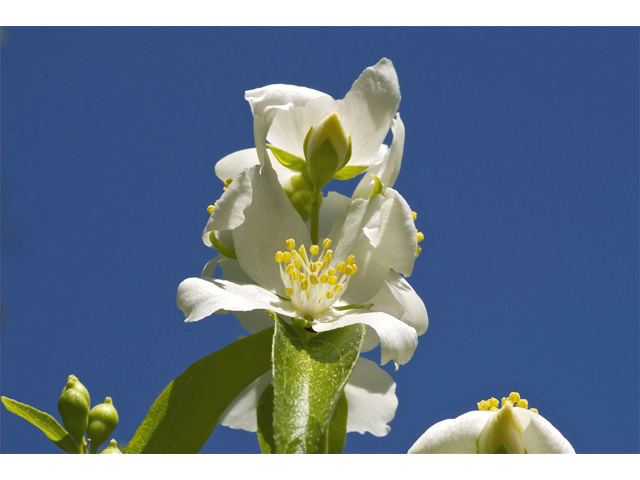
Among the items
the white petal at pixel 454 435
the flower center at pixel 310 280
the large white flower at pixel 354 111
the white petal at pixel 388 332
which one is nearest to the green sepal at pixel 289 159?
the large white flower at pixel 354 111

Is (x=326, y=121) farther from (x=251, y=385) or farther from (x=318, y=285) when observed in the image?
(x=251, y=385)

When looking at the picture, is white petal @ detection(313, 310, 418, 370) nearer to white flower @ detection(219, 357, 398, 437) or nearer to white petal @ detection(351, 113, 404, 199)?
white flower @ detection(219, 357, 398, 437)

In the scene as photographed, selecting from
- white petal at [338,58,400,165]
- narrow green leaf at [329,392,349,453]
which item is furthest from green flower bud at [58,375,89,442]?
white petal at [338,58,400,165]

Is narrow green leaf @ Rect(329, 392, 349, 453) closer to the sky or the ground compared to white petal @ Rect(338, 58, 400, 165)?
closer to the ground

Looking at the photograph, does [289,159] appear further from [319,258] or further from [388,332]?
[388,332]

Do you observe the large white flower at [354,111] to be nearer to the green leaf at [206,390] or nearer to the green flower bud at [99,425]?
the green leaf at [206,390]

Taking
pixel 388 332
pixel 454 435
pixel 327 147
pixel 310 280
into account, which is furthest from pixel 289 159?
pixel 454 435
